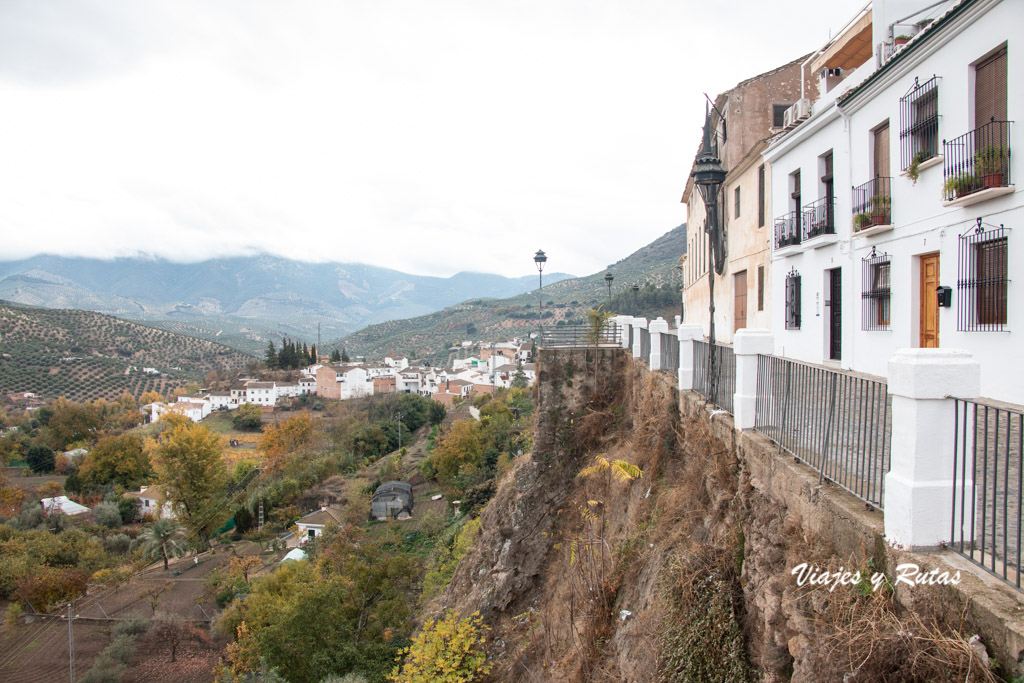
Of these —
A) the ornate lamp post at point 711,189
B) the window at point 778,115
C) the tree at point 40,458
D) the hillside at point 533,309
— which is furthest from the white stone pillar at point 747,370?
the tree at point 40,458

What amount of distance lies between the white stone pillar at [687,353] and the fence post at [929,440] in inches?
202

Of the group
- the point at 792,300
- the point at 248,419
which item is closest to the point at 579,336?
the point at 792,300

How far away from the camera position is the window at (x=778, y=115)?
50.8ft

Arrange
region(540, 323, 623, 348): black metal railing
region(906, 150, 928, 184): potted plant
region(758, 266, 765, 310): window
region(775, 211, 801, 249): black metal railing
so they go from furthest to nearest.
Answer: region(758, 266, 765, 310): window → region(540, 323, 623, 348): black metal railing → region(775, 211, 801, 249): black metal railing → region(906, 150, 928, 184): potted plant

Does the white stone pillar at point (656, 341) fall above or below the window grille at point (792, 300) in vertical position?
below

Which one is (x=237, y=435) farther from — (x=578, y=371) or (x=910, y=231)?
(x=910, y=231)

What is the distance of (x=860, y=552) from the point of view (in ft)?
10.6

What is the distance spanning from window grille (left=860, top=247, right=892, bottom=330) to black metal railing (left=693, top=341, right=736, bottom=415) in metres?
3.94

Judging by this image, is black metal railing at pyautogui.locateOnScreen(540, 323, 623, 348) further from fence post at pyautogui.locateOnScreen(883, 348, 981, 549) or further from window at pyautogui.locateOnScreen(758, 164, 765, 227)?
fence post at pyautogui.locateOnScreen(883, 348, 981, 549)

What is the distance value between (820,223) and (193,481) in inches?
1754

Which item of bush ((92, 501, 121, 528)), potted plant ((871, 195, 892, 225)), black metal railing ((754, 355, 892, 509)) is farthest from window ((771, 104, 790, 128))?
bush ((92, 501, 121, 528))

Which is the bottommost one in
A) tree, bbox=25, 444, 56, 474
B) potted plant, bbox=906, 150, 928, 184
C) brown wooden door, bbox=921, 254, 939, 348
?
tree, bbox=25, 444, 56, 474

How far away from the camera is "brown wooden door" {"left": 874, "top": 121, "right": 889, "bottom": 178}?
9105mm

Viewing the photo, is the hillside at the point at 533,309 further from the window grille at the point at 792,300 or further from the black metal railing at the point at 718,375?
the black metal railing at the point at 718,375
